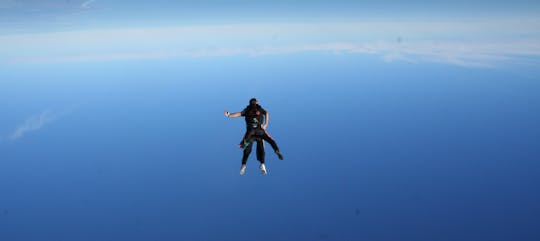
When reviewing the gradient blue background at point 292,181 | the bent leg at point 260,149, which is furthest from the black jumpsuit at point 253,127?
the gradient blue background at point 292,181

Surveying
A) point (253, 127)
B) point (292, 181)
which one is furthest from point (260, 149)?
point (292, 181)

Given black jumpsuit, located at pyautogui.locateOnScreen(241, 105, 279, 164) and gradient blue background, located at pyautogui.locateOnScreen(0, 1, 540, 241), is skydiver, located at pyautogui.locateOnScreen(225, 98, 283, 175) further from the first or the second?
gradient blue background, located at pyautogui.locateOnScreen(0, 1, 540, 241)

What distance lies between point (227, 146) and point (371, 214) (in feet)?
220

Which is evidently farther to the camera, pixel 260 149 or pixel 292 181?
pixel 292 181

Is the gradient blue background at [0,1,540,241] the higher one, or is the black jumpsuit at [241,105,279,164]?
the gradient blue background at [0,1,540,241]

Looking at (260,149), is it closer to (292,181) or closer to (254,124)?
(254,124)

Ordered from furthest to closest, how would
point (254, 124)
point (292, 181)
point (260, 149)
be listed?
point (292, 181)
point (260, 149)
point (254, 124)

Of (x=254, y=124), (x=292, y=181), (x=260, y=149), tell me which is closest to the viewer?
(x=254, y=124)

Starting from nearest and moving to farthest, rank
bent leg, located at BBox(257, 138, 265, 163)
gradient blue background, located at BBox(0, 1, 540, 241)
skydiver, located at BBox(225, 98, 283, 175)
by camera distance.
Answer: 1. skydiver, located at BBox(225, 98, 283, 175)
2. bent leg, located at BBox(257, 138, 265, 163)
3. gradient blue background, located at BBox(0, 1, 540, 241)

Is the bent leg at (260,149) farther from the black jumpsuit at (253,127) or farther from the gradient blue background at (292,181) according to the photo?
the gradient blue background at (292,181)

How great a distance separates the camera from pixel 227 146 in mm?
138875

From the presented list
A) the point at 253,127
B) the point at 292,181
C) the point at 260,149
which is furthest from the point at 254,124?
the point at 292,181

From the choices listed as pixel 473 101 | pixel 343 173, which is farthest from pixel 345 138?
pixel 473 101

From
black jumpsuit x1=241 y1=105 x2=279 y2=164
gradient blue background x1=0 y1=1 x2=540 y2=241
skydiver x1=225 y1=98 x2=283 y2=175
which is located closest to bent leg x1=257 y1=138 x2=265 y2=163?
black jumpsuit x1=241 y1=105 x2=279 y2=164
